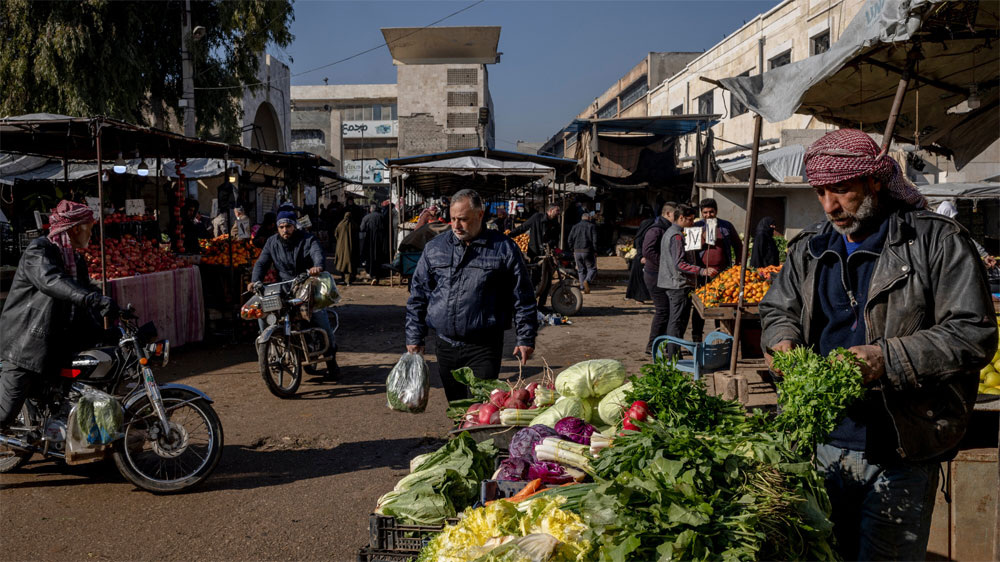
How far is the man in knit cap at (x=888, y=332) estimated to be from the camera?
7.99ft

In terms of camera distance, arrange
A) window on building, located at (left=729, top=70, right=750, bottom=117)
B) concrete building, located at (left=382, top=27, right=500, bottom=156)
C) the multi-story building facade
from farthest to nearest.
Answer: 1. concrete building, located at (left=382, top=27, right=500, bottom=156)
2. the multi-story building facade
3. window on building, located at (left=729, top=70, right=750, bottom=117)

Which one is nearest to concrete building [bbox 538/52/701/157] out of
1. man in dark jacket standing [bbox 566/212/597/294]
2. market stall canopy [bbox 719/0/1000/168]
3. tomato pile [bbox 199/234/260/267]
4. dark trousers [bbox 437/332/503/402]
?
man in dark jacket standing [bbox 566/212/597/294]

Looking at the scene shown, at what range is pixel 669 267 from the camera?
29.1 ft

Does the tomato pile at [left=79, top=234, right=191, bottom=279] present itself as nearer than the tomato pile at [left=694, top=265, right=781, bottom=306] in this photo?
No

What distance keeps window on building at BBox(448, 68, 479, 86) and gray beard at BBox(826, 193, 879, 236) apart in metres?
47.2

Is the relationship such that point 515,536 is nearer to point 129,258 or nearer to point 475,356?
point 475,356

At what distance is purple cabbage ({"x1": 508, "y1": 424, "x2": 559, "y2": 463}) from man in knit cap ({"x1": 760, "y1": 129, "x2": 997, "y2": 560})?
1.04 m

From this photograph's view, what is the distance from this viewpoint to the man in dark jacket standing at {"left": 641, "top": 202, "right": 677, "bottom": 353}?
9.30 meters

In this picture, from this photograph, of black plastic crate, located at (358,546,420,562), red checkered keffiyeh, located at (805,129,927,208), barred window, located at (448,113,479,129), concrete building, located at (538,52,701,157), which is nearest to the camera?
red checkered keffiyeh, located at (805,129,927,208)

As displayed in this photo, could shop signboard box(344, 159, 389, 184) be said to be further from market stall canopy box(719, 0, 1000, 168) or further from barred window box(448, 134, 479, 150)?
market stall canopy box(719, 0, 1000, 168)

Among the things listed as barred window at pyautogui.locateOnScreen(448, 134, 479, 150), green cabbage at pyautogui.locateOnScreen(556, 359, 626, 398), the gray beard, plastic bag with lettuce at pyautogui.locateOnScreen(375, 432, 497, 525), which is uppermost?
barred window at pyautogui.locateOnScreen(448, 134, 479, 150)

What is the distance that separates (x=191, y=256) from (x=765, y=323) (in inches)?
409

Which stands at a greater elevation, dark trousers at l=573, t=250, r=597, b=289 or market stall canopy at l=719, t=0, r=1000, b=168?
market stall canopy at l=719, t=0, r=1000, b=168

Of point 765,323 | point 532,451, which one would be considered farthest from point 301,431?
point 765,323
